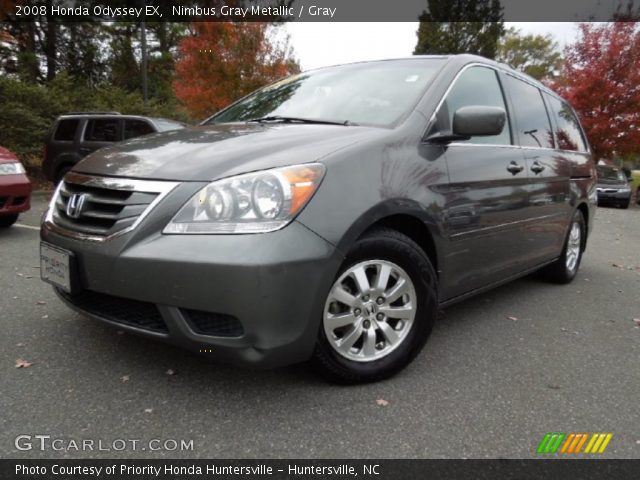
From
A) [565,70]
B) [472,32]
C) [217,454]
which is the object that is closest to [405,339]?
[217,454]

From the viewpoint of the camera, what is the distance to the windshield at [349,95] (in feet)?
8.48

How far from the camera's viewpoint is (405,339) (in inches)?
91.4

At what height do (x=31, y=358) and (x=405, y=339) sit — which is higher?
(x=405, y=339)

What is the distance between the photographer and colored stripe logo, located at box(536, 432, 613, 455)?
184 cm

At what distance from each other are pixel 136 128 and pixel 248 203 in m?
7.69

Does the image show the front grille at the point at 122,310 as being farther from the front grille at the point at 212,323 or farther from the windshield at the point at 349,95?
the windshield at the point at 349,95

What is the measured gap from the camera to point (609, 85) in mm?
17109

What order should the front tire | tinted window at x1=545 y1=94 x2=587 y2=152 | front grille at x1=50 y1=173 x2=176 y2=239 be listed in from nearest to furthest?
front grille at x1=50 y1=173 x2=176 y2=239 → the front tire → tinted window at x1=545 y1=94 x2=587 y2=152

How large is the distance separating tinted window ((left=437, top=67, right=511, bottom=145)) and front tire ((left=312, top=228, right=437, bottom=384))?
773 mm

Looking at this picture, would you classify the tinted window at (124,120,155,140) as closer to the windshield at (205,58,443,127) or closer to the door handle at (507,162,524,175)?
the windshield at (205,58,443,127)

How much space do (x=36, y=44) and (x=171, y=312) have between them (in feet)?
68.2

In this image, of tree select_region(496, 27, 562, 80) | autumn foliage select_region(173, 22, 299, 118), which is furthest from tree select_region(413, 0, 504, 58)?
autumn foliage select_region(173, 22, 299, 118)
